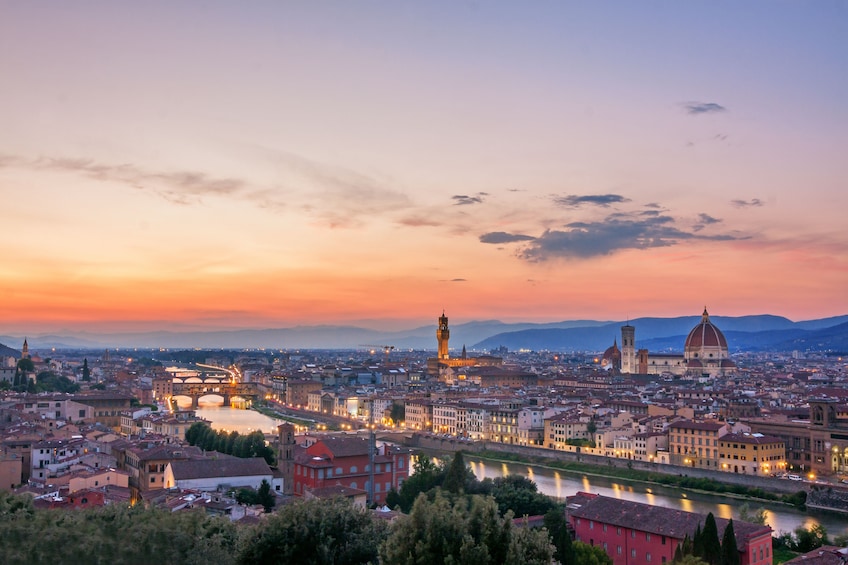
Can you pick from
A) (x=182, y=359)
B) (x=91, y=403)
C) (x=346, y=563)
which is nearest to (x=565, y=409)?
(x=91, y=403)

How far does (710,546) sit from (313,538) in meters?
5.46

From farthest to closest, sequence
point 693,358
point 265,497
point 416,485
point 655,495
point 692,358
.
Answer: point 692,358 < point 693,358 < point 655,495 < point 416,485 < point 265,497

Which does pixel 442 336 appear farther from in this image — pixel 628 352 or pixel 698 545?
pixel 698 545

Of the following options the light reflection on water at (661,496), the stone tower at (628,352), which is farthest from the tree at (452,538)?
the stone tower at (628,352)

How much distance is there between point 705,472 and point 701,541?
10.8 metres

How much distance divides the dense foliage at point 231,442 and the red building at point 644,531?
25.9 feet

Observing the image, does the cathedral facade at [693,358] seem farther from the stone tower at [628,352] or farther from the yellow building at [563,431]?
the yellow building at [563,431]

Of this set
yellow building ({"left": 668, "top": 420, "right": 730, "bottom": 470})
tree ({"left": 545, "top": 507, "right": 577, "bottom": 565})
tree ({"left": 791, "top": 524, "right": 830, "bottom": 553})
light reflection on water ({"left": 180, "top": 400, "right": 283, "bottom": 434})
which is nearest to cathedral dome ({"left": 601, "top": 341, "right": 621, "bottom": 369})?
light reflection on water ({"left": 180, "top": 400, "right": 283, "bottom": 434})

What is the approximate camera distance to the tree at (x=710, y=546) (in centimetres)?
1018

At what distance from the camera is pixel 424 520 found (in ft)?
20.2

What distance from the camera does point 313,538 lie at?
6.95m

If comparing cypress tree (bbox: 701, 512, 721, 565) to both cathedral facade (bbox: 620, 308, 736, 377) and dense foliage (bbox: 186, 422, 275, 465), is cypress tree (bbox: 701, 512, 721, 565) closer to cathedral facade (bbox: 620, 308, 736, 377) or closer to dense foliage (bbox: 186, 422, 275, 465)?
dense foliage (bbox: 186, 422, 275, 465)

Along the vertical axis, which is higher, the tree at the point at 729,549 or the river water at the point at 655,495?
the tree at the point at 729,549

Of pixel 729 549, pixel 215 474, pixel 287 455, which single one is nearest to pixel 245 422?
pixel 287 455
